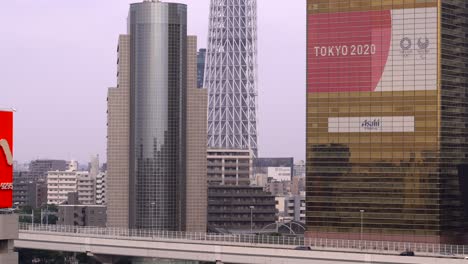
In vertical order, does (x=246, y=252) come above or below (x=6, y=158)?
below

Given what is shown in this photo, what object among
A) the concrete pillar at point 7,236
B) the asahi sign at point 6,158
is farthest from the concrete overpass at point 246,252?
the asahi sign at point 6,158

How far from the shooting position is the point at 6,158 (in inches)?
3580

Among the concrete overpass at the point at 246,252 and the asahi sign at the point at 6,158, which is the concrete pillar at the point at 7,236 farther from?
the concrete overpass at the point at 246,252

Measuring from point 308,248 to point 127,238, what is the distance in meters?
33.1

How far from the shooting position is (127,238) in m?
198

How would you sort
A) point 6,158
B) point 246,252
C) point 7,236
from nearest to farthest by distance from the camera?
point 6,158 → point 7,236 → point 246,252

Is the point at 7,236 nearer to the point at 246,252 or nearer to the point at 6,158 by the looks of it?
the point at 6,158

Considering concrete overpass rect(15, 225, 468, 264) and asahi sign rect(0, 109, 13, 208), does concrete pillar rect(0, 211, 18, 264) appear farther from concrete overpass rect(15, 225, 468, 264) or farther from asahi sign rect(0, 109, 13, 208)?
concrete overpass rect(15, 225, 468, 264)

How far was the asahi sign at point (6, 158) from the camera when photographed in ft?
298

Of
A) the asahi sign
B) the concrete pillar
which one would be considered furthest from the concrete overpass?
the asahi sign

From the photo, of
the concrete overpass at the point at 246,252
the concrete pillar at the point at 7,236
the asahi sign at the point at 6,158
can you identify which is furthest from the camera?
the concrete overpass at the point at 246,252

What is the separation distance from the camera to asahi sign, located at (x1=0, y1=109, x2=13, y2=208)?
3570 inches

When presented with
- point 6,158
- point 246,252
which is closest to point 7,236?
point 6,158

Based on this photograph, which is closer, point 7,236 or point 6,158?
point 6,158
